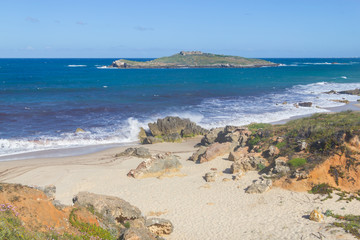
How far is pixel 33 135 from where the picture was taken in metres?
28.8

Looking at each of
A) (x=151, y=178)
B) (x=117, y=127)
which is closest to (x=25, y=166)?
(x=151, y=178)

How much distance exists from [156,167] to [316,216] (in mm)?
9232

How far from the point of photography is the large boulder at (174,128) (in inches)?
1144

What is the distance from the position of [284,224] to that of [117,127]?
2300 centimetres

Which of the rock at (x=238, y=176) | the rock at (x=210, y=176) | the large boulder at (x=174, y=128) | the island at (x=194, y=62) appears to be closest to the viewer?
the rock at (x=238, y=176)

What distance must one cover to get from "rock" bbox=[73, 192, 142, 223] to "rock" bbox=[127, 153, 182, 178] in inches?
302

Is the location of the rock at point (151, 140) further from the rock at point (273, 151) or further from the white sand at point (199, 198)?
the rock at point (273, 151)

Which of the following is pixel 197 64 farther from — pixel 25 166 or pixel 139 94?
pixel 25 166

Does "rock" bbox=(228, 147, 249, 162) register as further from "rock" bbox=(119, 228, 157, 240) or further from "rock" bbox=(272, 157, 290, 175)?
"rock" bbox=(119, 228, 157, 240)

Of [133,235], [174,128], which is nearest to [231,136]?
[174,128]

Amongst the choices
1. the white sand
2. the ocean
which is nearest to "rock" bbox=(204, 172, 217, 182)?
the white sand

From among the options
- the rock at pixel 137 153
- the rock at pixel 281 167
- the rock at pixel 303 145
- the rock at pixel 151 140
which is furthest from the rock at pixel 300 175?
the rock at pixel 151 140

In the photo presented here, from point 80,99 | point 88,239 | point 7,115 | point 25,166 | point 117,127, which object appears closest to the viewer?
point 88,239

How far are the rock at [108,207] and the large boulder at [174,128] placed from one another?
18557 mm
